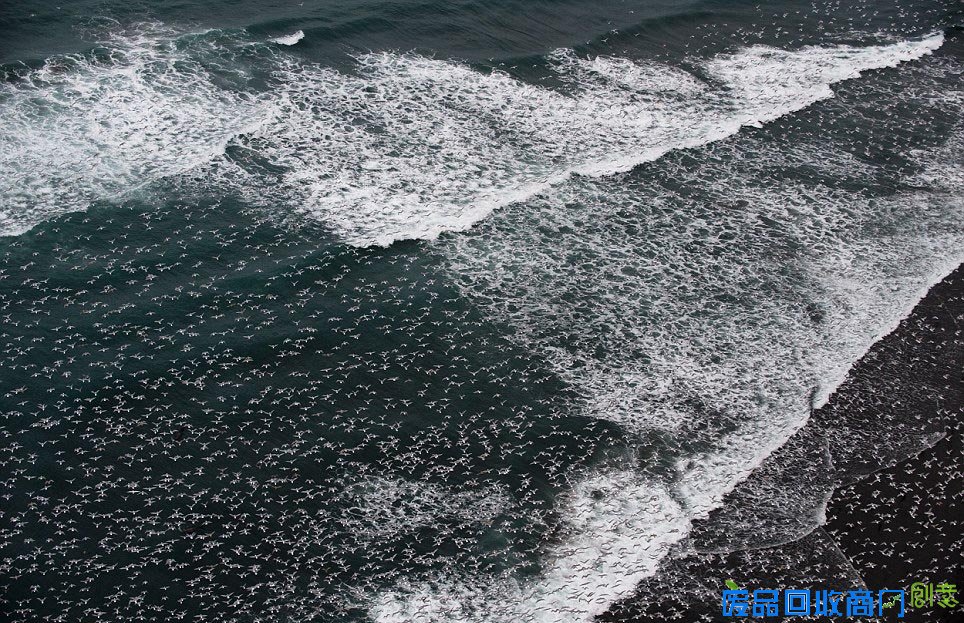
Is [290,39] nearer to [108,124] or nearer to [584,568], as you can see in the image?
[108,124]

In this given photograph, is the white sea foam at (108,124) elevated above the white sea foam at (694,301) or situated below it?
above

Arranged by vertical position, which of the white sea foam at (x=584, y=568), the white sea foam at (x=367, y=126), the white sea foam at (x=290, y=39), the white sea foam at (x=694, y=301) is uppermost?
the white sea foam at (x=290, y=39)

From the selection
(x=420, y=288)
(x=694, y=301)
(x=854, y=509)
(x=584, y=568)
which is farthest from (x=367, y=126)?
(x=854, y=509)

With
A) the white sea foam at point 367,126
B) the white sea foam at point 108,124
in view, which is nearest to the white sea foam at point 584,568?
the white sea foam at point 367,126

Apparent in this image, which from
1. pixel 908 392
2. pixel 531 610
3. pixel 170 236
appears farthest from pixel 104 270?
pixel 908 392

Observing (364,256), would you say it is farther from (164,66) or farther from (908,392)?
(908,392)

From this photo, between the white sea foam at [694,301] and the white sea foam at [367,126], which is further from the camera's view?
the white sea foam at [367,126]

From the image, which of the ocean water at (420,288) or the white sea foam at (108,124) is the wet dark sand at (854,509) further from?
the white sea foam at (108,124)

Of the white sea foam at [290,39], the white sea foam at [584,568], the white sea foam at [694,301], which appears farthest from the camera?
the white sea foam at [290,39]
